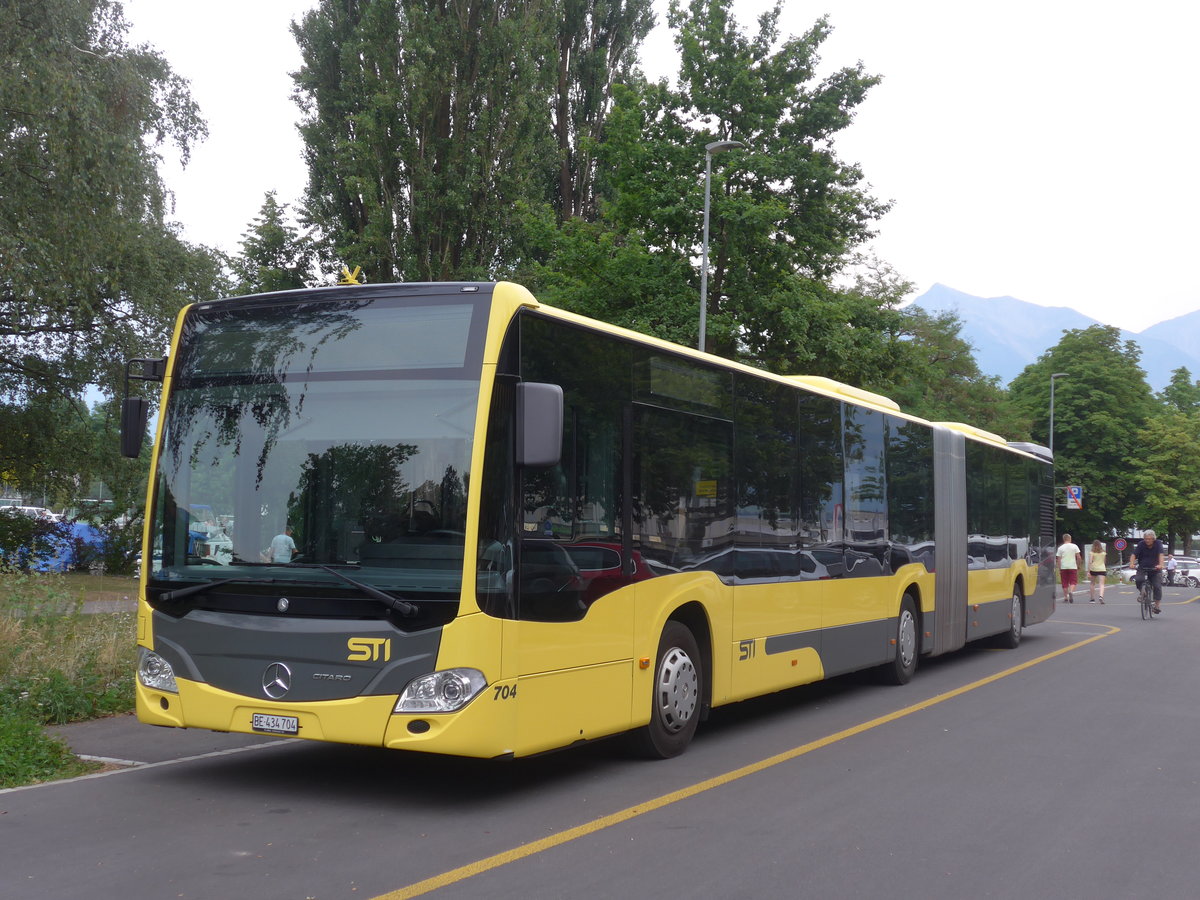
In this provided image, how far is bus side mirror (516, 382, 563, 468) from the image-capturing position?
6734 millimetres

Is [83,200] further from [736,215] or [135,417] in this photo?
[135,417]

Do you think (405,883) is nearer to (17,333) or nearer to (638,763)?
Answer: (638,763)

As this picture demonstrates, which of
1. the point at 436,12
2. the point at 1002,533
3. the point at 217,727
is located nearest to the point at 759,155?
the point at 436,12

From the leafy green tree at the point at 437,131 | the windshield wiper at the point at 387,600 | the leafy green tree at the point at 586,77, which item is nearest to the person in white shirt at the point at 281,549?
the windshield wiper at the point at 387,600

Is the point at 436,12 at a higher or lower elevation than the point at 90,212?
higher

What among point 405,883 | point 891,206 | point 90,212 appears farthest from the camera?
point 891,206

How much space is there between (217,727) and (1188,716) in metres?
8.61

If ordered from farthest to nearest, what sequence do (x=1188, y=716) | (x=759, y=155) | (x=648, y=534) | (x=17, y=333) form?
(x=759, y=155), (x=17, y=333), (x=1188, y=716), (x=648, y=534)

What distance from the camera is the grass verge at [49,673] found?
25.6ft

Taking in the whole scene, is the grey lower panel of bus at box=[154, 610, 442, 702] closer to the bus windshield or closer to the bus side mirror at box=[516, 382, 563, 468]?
the bus windshield

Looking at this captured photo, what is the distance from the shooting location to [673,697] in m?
8.60

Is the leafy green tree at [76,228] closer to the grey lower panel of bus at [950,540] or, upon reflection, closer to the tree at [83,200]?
the tree at [83,200]

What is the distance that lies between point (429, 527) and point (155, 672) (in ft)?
6.81

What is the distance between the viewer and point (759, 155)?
90.2 feet
